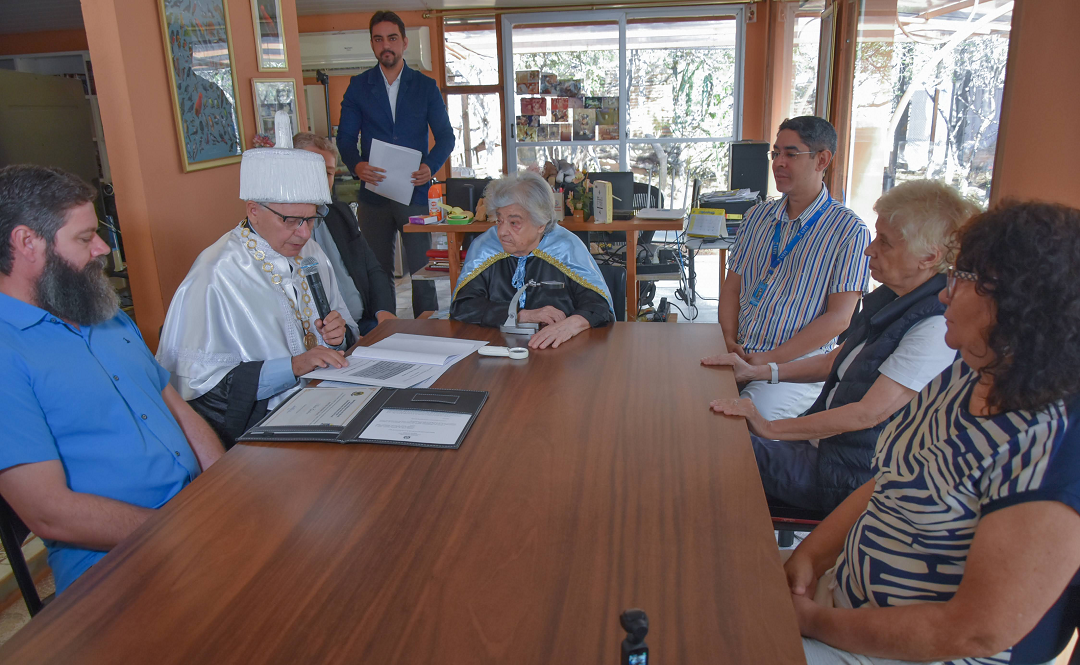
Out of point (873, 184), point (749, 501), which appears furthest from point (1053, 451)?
point (873, 184)

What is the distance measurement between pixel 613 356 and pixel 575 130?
7.15 meters

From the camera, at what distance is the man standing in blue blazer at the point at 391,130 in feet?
14.9

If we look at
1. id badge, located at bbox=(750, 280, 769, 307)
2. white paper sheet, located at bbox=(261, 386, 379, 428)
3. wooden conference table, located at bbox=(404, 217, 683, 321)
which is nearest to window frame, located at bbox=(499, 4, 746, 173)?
wooden conference table, located at bbox=(404, 217, 683, 321)

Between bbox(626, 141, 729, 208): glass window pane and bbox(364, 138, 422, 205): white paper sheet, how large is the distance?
15.8ft

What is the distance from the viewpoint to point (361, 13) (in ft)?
27.5

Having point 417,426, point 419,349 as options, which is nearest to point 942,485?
point 417,426

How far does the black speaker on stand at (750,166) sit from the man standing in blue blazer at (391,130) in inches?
88.4

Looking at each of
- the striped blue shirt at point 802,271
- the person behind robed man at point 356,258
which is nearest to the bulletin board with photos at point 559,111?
the person behind robed man at point 356,258

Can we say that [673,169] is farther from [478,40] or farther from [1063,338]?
[1063,338]

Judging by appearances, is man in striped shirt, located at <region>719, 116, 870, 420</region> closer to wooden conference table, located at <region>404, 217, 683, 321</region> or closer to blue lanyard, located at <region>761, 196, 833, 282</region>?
blue lanyard, located at <region>761, 196, 833, 282</region>

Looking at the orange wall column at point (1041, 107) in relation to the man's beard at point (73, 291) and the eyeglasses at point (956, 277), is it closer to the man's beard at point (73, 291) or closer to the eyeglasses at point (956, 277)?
the eyeglasses at point (956, 277)

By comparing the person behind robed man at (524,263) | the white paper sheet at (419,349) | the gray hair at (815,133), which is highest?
the gray hair at (815,133)

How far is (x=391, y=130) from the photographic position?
4.63m

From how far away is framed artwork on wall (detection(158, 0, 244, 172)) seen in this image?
330 centimetres
